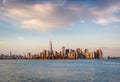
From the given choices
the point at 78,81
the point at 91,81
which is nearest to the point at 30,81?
the point at 78,81

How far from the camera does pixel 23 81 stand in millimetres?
48500

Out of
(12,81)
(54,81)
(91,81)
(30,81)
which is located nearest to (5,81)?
(12,81)

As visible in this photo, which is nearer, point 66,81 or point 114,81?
point 66,81

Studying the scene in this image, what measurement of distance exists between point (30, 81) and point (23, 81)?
153 centimetres

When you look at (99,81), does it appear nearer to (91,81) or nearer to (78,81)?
(91,81)

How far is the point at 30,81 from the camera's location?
160 feet

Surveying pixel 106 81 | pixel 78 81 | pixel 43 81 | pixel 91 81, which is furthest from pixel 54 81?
pixel 106 81

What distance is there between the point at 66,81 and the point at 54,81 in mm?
2661

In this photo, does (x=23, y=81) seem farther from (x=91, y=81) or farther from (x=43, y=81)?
(x=91, y=81)

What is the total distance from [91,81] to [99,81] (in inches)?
84.0

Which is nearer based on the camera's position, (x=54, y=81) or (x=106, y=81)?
(x=54, y=81)

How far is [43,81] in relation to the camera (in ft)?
160

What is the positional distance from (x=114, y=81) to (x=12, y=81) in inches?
932

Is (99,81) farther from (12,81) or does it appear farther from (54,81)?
(12,81)
